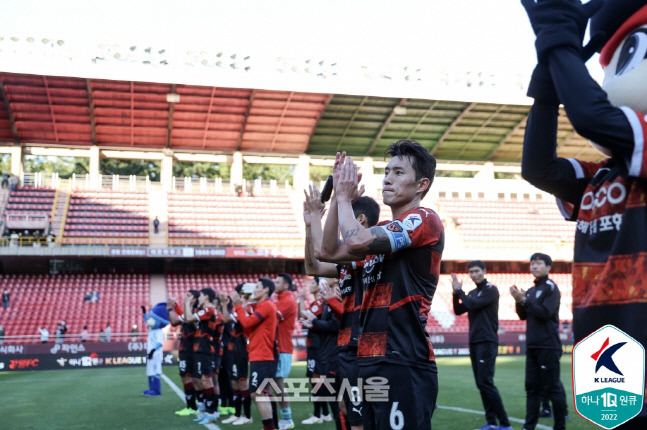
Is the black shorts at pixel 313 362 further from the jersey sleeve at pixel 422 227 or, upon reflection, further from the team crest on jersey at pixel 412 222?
the team crest on jersey at pixel 412 222

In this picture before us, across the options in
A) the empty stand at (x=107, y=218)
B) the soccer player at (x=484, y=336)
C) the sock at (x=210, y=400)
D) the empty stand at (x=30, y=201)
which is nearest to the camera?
the soccer player at (x=484, y=336)

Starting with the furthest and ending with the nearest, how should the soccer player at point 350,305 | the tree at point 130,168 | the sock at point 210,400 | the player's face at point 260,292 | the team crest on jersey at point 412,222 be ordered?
the tree at point 130,168 < the sock at point 210,400 < the player's face at point 260,292 < the soccer player at point 350,305 < the team crest on jersey at point 412,222

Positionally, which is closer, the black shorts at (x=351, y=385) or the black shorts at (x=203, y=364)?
the black shorts at (x=351, y=385)

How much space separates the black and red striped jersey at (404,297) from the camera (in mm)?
3651

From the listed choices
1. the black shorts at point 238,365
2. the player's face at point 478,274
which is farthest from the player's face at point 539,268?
the black shorts at point 238,365

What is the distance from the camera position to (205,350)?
37.4ft

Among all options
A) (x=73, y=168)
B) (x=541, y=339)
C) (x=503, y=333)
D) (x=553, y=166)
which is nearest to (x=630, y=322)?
(x=553, y=166)

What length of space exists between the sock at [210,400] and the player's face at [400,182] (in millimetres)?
8221

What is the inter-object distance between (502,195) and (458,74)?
10.4m

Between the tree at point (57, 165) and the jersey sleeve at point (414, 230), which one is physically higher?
the tree at point (57, 165)

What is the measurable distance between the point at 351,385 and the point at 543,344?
3.86 metres

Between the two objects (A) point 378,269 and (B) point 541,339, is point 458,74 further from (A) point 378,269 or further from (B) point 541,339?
(A) point 378,269

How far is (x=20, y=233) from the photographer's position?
34.5m

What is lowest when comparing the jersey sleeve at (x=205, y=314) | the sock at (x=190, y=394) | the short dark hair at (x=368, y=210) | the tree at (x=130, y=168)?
the sock at (x=190, y=394)
